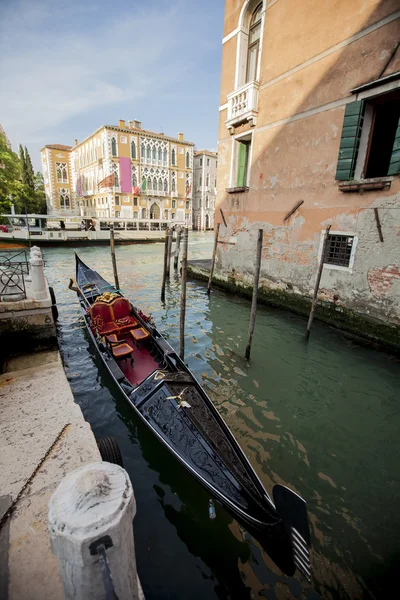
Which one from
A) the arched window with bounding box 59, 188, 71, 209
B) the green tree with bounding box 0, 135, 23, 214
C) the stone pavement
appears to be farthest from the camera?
the arched window with bounding box 59, 188, 71, 209

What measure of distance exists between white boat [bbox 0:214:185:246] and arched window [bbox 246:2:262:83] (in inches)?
511

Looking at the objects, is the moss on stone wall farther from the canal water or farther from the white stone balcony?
the white stone balcony

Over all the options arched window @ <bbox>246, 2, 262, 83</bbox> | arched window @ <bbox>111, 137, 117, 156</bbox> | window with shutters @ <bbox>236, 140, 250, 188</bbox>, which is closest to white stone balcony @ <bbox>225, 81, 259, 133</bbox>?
window with shutters @ <bbox>236, 140, 250, 188</bbox>

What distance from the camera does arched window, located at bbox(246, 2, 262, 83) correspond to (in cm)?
905

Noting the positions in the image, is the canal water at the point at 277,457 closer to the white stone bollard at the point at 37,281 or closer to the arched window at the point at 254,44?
the white stone bollard at the point at 37,281

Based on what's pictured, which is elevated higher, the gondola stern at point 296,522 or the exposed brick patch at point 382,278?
the exposed brick patch at point 382,278

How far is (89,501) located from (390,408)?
5116mm

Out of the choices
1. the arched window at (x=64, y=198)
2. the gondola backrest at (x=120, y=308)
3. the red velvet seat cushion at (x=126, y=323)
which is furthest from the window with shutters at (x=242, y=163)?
the arched window at (x=64, y=198)

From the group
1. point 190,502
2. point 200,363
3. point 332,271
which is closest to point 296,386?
point 200,363

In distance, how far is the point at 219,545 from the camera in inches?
106

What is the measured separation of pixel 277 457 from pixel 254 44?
38.8ft

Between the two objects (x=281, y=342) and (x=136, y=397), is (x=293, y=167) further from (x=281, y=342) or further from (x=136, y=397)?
(x=136, y=397)

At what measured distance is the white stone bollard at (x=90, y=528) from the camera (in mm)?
1008

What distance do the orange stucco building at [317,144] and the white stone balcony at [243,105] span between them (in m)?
0.03
